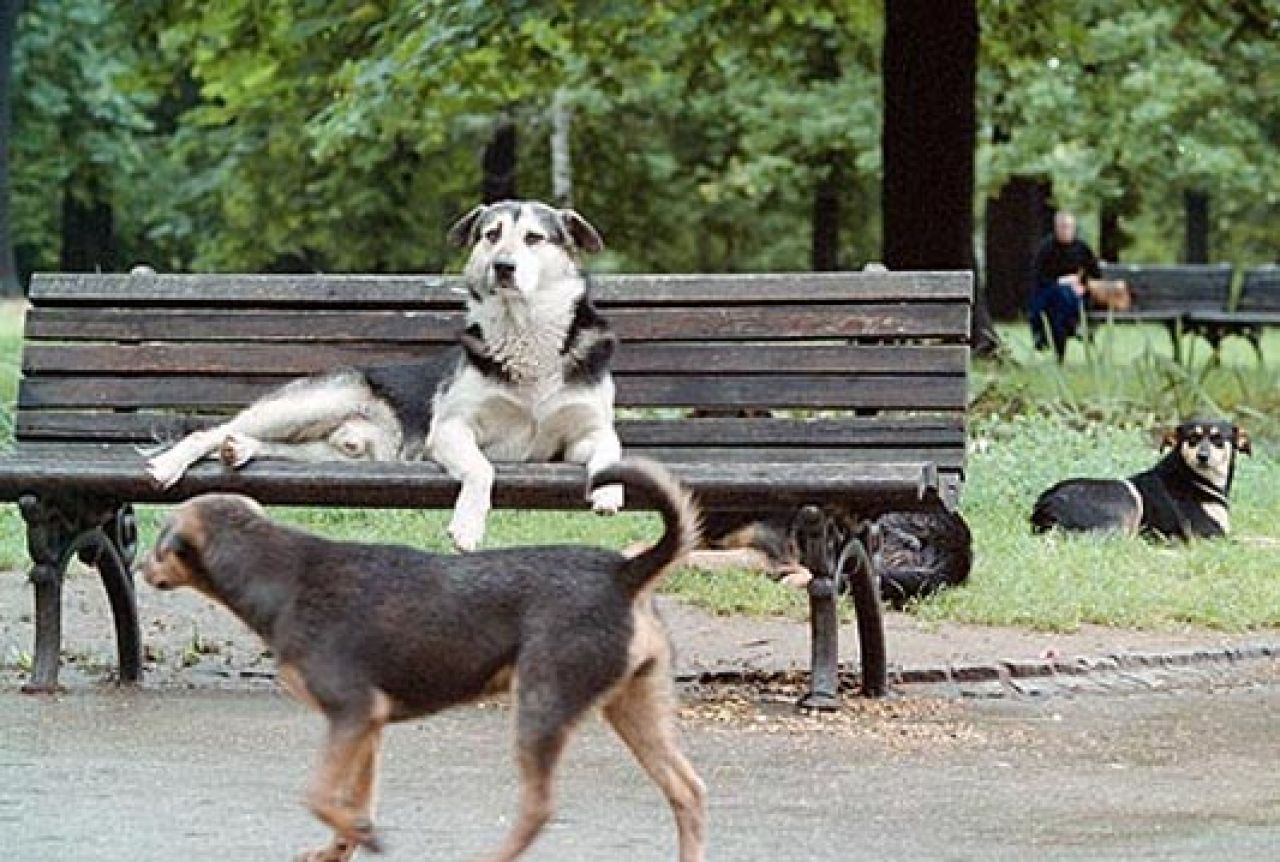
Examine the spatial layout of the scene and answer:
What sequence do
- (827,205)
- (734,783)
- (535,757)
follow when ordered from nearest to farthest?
(535,757)
(734,783)
(827,205)

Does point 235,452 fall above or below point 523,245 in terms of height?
below

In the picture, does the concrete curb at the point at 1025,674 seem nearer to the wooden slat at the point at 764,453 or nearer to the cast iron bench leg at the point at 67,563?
the wooden slat at the point at 764,453

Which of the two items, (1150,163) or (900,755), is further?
(1150,163)

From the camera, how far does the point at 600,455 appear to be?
918cm

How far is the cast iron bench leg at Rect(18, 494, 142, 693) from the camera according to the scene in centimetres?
925

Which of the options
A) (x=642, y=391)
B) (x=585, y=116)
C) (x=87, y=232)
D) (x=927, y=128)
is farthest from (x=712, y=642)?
(x=87, y=232)

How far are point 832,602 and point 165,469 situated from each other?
214 centimetres

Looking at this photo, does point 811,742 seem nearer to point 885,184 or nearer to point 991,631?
point 991,631

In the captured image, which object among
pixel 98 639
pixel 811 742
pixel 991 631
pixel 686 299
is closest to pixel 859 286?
pixel 686 299

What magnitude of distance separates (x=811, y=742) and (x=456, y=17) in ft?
43.0

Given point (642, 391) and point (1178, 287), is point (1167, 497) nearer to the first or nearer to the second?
point (642, 391)

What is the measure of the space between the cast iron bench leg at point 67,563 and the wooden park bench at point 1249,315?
15.9m

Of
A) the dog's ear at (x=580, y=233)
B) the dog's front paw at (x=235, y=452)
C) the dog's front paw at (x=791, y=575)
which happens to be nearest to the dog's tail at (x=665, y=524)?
the dog's front paw at (x=235, y=452)

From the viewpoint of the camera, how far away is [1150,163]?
41.6 metres
